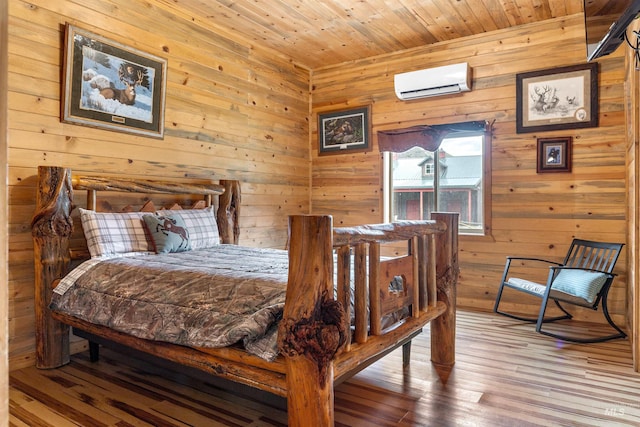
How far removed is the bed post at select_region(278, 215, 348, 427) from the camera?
1.51 meters

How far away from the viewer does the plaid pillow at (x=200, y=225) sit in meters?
3.19

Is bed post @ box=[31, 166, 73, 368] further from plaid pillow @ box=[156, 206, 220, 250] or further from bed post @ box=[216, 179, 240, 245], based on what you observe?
bed post @ box=[216, 179, 240, 245]

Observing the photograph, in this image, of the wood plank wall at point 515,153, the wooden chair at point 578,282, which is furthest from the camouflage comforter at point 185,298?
the wood plank wall at point 515,153

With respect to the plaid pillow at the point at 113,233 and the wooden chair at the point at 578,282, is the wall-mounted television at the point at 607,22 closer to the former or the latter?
the wooden chair at the point at 578,282

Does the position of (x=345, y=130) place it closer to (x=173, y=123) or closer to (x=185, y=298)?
(x=173, y=123)

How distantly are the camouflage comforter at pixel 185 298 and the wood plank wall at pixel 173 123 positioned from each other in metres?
0.70

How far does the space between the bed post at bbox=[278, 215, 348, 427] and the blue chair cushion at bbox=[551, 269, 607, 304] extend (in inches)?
94.0

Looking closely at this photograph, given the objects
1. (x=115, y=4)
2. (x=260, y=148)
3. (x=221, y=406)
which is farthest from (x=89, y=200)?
(x=260, y=148)

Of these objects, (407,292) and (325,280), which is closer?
(325,280)

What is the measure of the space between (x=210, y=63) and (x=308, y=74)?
1599mm

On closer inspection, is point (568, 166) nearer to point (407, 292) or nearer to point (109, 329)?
point (407, 292)

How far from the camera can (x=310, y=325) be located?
151cm

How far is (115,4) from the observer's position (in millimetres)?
3096

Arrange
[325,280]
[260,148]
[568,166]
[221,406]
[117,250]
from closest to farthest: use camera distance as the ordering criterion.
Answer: [325,280] < [221,406] < [117,250] < [568,166] < [260,148]
